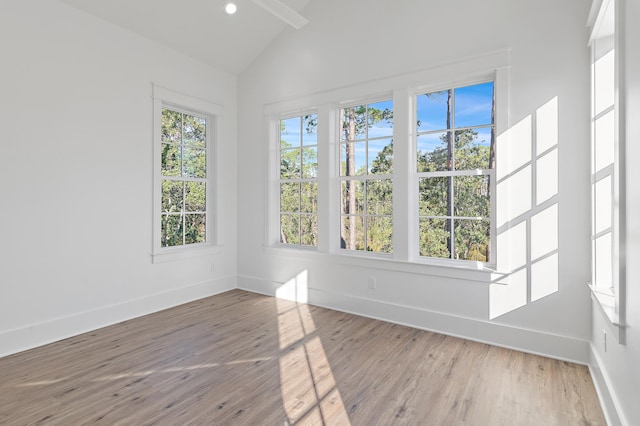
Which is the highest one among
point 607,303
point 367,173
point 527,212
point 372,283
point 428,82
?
point 428,82

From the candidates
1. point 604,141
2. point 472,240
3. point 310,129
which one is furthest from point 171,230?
point 604,141

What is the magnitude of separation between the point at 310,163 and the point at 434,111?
1.72m

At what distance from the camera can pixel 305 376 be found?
2580 mm

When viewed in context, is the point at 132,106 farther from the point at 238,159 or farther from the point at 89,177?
the point at 238,159

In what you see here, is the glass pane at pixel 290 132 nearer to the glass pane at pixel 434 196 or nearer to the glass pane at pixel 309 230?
the glass pane at pixel 309 230

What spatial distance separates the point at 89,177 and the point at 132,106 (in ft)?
3.12

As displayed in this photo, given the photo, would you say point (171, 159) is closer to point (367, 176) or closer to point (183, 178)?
point (183, 178)

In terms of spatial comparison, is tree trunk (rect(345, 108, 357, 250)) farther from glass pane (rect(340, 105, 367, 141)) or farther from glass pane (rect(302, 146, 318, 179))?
glass pane (rect(302, 146, 318, 179))

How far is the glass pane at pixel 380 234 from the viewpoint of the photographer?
3916 mm

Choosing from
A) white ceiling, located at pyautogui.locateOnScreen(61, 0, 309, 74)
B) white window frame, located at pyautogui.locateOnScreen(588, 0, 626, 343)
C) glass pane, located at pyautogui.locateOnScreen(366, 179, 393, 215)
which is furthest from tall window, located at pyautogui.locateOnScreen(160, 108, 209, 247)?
white window frame, located at pyautogui.locateOnScreen(588, 0, 626, 343)

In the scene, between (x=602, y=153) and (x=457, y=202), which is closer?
(x=602, y=153)

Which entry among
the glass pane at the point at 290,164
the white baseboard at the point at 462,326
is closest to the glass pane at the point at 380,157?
the glass pane at the point at 290,164

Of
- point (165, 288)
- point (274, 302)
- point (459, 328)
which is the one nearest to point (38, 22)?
point (165, 288)

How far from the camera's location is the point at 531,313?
2990mm
